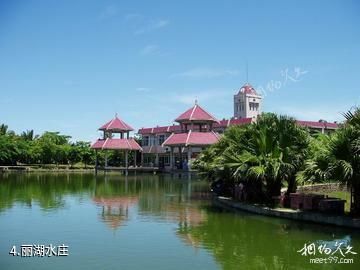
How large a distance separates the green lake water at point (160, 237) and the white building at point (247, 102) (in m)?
65.0

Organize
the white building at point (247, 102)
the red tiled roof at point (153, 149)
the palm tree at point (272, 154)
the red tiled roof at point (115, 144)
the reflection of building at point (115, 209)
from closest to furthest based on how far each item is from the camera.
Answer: the reflection of building at point (115, 209) < the palm tree at point (272, 154) < the red tiled roof at point (115, 144) < the red tiled roof at point (153, 149) < the white building at point (247, 102)

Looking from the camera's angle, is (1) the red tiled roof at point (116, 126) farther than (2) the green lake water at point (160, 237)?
Yes

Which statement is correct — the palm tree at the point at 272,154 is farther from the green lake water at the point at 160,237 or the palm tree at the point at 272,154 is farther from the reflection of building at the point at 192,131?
the reflection of building at the point at 192,131

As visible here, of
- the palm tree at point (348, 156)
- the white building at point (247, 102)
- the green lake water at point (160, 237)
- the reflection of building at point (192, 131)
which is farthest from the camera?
the white building at point (247, 102)

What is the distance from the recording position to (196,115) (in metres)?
54.6

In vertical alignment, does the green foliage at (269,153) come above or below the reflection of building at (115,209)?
above

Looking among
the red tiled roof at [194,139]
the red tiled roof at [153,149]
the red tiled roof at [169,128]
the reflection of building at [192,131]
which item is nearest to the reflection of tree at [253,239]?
the reflection of building at [192,131]

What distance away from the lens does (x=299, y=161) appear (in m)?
16.8

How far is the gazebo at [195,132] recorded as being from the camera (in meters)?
52.8

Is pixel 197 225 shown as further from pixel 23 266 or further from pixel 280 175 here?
pixel 23 266

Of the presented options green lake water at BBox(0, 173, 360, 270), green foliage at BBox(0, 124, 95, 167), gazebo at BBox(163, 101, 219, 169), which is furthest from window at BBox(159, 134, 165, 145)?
green lake water at BBox(0, 173, 360, 270)

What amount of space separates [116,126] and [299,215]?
48024 mm

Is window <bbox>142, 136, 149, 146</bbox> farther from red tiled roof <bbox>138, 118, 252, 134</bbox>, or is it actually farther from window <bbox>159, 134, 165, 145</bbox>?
window <bbox>159, 134, 165, 145</bbox>

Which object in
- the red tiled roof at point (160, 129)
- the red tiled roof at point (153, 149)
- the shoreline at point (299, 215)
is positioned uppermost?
the red tiled roof at point (160, 129)
